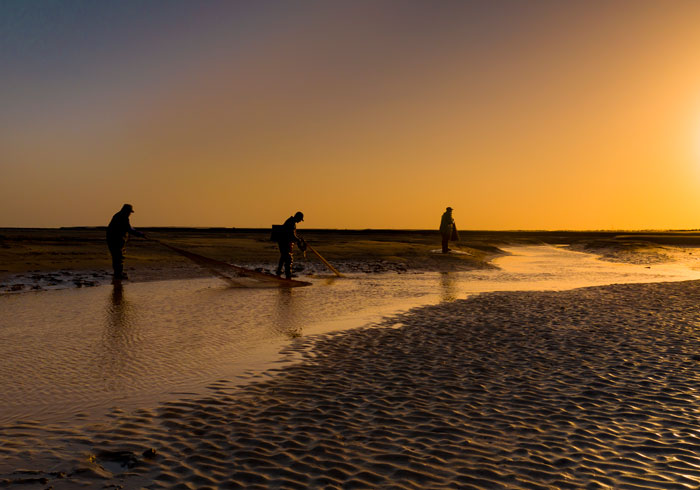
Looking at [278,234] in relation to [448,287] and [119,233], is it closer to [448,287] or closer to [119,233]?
[119,233]

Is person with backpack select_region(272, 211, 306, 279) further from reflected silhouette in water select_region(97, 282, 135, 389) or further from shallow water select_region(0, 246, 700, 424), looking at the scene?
reflected silhouette in water select_region(97, 282, 135, 389)

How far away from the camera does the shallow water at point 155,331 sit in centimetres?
720

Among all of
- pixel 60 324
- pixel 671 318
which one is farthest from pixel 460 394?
pixel 60 324

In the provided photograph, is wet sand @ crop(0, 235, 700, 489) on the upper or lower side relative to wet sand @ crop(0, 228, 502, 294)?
lower

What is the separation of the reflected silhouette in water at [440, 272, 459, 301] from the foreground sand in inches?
288

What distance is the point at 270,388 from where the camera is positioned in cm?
744

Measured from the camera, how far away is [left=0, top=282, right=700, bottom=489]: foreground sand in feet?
15.6

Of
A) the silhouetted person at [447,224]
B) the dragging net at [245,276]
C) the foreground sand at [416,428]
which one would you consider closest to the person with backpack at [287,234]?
the dragging net at [245,276]

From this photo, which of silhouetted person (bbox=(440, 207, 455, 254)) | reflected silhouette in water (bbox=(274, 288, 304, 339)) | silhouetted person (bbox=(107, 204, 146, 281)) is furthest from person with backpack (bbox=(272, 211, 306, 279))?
silhouetted person (bbox=(440, 207, 455, 254))

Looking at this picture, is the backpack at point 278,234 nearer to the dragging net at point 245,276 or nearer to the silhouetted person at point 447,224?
the dragging net at point 245,276

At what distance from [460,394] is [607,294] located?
13.1 m

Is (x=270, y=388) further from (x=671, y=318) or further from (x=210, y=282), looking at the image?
(x=210, y=282)

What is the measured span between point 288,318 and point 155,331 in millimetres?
3393

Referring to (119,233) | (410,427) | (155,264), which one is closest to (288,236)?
(119,233)
